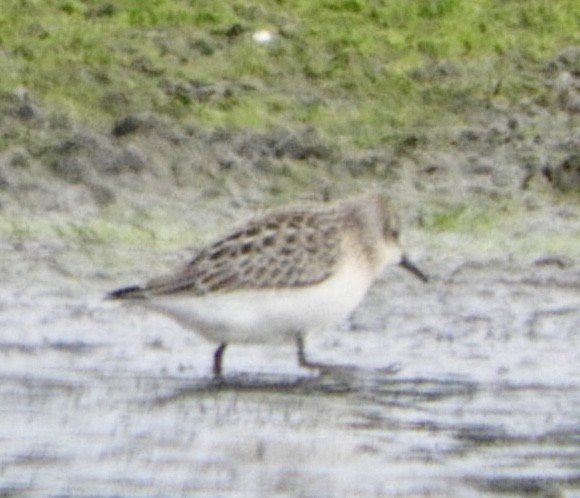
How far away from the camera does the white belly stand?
9.04 meters

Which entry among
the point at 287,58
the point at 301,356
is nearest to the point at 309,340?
the point at 301,356

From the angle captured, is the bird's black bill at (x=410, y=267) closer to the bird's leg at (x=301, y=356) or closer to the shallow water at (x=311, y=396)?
the shallow water at (x=311, y=396)

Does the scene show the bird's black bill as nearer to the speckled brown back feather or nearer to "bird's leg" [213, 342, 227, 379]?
the speckled brown back feather

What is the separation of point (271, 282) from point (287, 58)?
3883 mm

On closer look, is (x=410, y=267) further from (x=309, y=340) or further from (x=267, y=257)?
(x=267, y=257)

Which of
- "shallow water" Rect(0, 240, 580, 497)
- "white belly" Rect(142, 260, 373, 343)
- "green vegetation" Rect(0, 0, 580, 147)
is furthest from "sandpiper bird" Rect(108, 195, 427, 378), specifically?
"green vegetation" Rect(0, 0, 580, 147)

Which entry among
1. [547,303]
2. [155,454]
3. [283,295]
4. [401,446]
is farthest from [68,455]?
[547,303]

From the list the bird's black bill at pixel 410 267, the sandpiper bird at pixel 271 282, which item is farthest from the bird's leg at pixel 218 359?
the bird's black bill at pixel 410 267

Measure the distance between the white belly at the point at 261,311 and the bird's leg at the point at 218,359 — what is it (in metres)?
0.06

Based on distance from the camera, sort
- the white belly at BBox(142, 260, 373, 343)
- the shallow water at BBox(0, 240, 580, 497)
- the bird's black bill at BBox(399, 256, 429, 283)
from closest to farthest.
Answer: the shallow water at BBox(0, 240, 580, 497) → the white belly at BBox(142, 260, 373, 343) → the bird's black bill at BBox(399, 256, 429, 283)

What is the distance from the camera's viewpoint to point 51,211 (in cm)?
1149

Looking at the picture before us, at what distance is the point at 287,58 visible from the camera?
12.9 metres

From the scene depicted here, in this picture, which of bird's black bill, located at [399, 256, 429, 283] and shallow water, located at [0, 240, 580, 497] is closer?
shallow water, located at [0, 240, 580, 497]

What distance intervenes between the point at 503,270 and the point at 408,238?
26.3 inches
